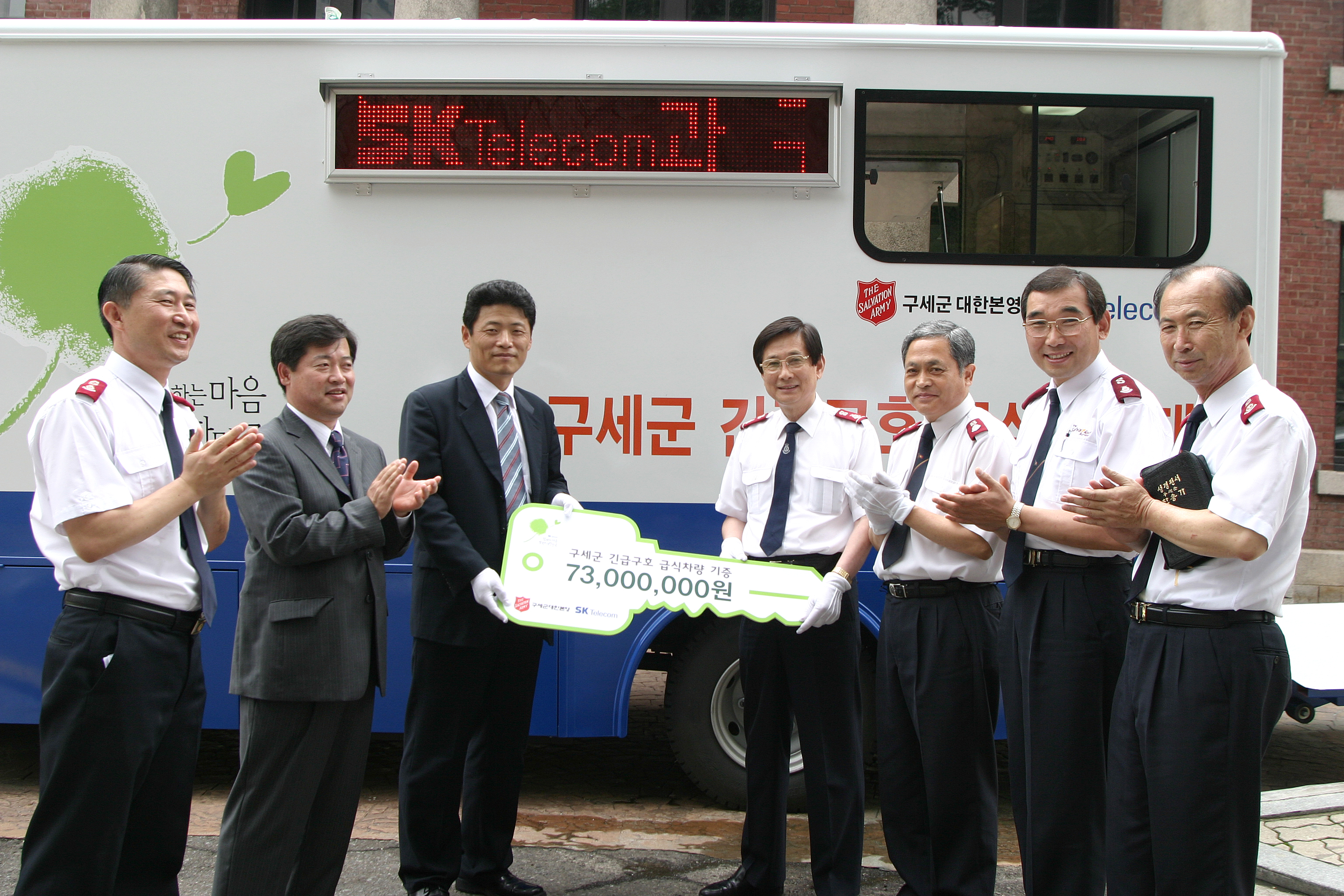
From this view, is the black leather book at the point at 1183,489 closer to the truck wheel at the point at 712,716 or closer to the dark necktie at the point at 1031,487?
the dark necktie at the point at 1031,487

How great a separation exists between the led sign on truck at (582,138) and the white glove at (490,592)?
177cm

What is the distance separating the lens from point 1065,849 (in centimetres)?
280

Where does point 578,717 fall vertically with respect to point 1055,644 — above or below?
below

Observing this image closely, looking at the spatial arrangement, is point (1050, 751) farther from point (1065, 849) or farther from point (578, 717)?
point (578, 717)

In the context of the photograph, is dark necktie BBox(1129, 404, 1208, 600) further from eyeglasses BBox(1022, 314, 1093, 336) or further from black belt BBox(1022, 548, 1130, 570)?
eyeglasses BBox(1022, 314, 1093, 336)

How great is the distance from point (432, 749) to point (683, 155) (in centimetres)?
257

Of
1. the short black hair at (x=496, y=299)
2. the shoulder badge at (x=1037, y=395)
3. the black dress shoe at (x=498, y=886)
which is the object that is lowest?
the black dress shoe at (x=498, y=886)

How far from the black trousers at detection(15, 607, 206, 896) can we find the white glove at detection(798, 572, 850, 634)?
1.91 metres

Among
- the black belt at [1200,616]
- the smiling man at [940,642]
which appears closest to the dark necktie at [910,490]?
the smiling man at [940,642]

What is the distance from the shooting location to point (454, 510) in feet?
10.9

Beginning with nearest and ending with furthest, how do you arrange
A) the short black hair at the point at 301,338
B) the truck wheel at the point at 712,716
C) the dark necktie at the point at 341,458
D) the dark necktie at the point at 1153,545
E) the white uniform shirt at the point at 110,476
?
the white uniform shirt at the point at 110,476 → the dark necktie at the point at 1153,545 → the short black hair at the point at 301,338 → the dark necktie at the point at 341,458 → the truck wheel at the point at 712,716

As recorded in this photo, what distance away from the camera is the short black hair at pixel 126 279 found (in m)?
2.55

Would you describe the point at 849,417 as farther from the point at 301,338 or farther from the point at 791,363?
the point at 301,338

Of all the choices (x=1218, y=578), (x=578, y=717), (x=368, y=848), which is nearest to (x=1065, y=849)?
(x=1218, y=578)
